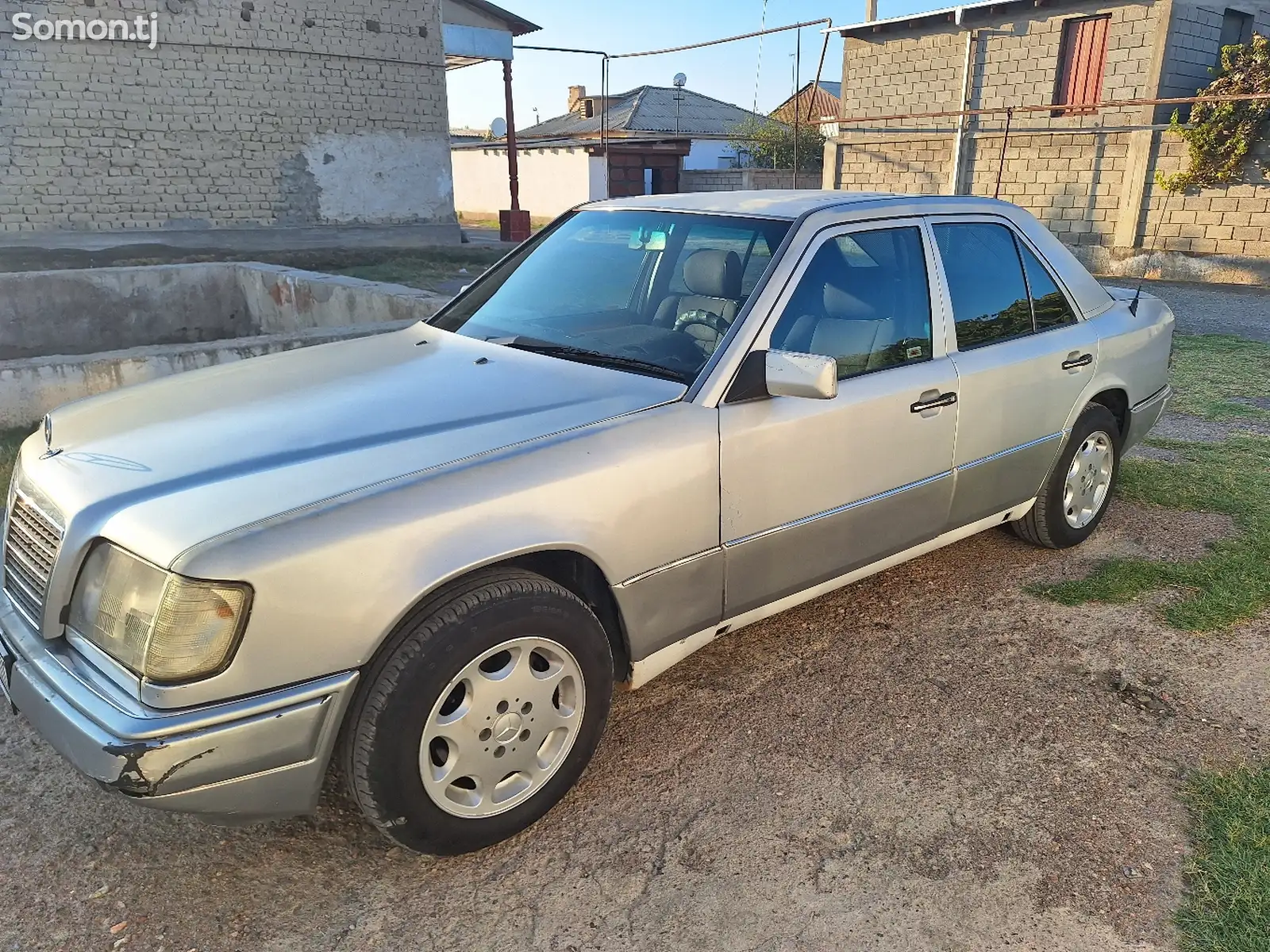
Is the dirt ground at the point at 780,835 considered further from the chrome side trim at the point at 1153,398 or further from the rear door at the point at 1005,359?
the chrome side trim at the point at 1153,398

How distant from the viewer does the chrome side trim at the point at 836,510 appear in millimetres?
2852

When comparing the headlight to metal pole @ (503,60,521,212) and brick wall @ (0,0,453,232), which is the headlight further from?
metal pole @ (503,60,521,212)

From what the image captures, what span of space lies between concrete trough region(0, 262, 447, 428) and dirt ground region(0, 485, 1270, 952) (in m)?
4.05

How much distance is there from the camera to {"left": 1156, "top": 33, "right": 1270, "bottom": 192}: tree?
15.3m

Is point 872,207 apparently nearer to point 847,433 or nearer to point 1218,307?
point 847,433

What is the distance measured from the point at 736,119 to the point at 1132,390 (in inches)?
1839

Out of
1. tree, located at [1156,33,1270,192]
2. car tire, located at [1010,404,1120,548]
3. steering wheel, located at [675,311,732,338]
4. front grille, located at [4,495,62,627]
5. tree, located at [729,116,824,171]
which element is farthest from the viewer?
tree, located at [729,116,824,171]

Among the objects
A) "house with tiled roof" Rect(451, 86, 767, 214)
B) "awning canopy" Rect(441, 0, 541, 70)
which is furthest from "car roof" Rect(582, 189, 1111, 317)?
"house with tiled roof" Rect(451, 86, 767, 214)

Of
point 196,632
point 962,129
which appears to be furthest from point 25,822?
point 962,129

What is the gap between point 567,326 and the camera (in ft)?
10.8

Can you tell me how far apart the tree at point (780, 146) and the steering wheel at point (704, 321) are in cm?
3447

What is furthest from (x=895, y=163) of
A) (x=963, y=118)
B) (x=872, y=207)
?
(x=872, y=207)

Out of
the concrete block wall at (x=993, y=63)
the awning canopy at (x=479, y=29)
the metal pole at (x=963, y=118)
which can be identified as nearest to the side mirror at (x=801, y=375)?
the concrete block wall at (x=993, y=63)

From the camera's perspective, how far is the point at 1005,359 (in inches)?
Answer: 142
